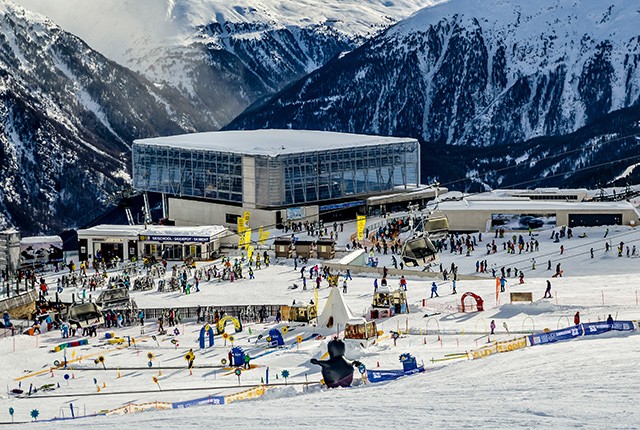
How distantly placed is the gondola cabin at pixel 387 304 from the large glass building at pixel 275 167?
4712 cm

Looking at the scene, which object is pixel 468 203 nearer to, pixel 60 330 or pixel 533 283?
pixel 533 283

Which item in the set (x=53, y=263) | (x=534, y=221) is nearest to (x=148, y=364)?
(x=53, y=263)

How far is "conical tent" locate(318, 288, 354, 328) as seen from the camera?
50.4m

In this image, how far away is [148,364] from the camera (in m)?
46.7

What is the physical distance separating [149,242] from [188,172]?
87.5 ft

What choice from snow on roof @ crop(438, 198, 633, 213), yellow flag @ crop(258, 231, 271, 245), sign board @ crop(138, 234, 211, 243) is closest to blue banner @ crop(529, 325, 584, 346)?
yellow flag @ crop(258, 231, 271, 245)

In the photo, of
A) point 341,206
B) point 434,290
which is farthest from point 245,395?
point 341,206

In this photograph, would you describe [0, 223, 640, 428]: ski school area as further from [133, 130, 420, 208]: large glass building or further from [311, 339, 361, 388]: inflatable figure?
[133, 130, 420, 208]: large glass building

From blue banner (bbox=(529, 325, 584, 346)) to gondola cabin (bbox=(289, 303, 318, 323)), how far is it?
38.9 feet

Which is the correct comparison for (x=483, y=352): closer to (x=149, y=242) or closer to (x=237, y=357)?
(x=237, y=357)

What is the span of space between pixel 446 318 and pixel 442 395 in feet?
59.5

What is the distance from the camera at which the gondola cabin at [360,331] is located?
4719 centimetres

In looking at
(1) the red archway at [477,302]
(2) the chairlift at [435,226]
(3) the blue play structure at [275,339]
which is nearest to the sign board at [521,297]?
(1) the red archway at [477,302]

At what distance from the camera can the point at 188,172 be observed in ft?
349
